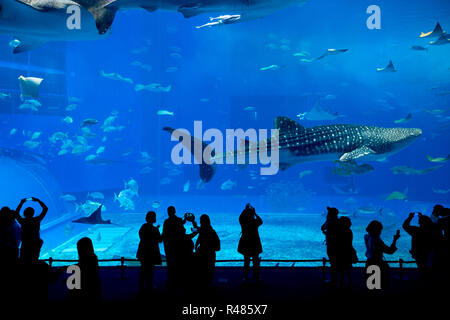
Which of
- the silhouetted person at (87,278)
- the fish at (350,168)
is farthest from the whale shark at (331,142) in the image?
the silhouetted person at (87,278)

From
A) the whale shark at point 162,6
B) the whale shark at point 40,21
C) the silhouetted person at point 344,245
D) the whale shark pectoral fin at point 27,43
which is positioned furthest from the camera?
the whale shark pectoral fin at point 27,43

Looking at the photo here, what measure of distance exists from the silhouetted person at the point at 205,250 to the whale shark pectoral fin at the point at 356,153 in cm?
272

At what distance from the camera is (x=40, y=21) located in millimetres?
4609

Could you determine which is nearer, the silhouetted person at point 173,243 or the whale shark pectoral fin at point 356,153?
the silhouetted person at point 173,243

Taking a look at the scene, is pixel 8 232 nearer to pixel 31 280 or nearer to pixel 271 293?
pixel 31 280

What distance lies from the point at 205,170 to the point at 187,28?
28.7 metres

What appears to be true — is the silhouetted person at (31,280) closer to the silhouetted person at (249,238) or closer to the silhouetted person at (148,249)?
the silhouetted person at (148,249)

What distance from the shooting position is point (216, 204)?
26750 mm

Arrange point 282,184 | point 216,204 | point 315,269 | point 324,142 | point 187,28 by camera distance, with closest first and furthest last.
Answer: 1. point 315,269
2. point 324,142
3. point 282,184
4. point 216,204
5. point 187,28

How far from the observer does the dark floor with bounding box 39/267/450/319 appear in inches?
121

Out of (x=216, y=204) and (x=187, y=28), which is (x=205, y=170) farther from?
(x=187, y=28)

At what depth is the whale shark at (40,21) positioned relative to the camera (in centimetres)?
421

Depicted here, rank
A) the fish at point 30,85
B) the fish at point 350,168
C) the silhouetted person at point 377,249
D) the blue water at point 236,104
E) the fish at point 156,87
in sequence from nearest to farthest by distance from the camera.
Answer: the silhouetted person at point 377,249 < the fish at point 350,168 < the fish at point 30,85 < the blue water at point 236,104 < the fish at point 156,87
